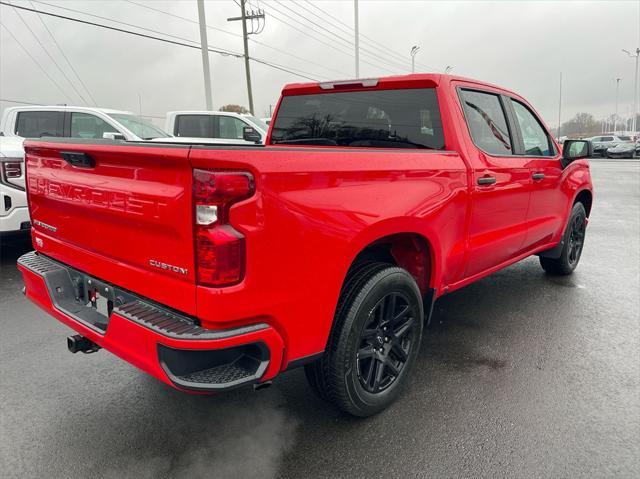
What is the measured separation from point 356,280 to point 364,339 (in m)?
0.35

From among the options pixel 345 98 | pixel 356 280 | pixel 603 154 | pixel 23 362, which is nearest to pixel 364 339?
pixel 356 280

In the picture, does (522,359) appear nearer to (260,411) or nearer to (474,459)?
(474,459)

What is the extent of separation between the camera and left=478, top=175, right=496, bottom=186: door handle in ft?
10.9

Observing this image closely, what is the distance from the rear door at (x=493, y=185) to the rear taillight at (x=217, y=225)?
6.29 ft

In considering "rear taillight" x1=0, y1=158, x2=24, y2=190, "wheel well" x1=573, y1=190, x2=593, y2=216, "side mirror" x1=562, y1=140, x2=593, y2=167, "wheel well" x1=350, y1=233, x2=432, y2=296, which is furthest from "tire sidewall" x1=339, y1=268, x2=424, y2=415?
"rear taillight" x1=0, y1=158, x2=24, y2=190

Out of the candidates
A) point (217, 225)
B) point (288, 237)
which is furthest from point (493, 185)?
point (217, 225)

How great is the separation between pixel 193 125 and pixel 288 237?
11.2 meters

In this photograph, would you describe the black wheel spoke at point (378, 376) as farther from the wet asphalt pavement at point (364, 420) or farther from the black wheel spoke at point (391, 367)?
the wet asphalt pavement at point (364, 420)

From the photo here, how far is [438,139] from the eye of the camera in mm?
3285

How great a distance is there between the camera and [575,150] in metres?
4.61

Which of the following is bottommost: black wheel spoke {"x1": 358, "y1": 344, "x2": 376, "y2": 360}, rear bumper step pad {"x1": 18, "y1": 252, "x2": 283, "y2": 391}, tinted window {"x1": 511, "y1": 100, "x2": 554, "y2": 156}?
black wheel spoke {"x1": 358, "y1": 344, "x2": 376, "y2": 360}

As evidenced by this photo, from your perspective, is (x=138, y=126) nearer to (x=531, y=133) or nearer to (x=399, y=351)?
(x=531, y=133)

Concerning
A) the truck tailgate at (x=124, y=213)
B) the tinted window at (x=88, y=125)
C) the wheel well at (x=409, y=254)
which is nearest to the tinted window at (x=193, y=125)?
the tinted window at (x=88, y=125)

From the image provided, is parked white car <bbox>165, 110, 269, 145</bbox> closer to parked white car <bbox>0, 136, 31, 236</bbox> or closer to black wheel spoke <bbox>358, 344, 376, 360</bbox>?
parked white car <bbox>0, 136, 31, 236</bbox>
